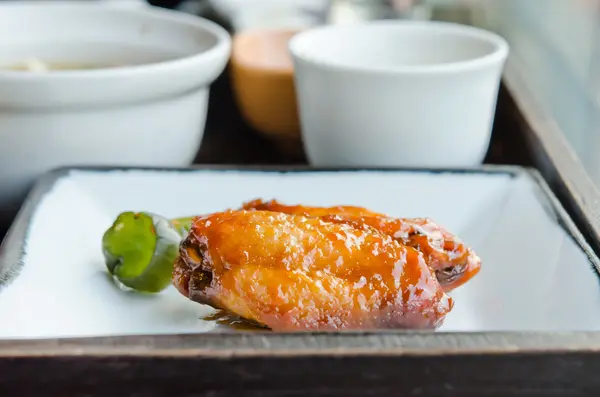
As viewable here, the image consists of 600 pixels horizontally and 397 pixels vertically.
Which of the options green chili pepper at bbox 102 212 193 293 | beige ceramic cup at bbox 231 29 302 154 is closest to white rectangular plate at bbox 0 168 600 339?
green chili pepper at bbox 102 212 193 293

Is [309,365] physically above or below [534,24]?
above

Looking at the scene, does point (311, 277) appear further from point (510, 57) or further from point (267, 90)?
point (510, 57)

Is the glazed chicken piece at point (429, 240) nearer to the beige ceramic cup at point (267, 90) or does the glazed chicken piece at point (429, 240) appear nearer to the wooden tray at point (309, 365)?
the wooden tray at point (309, 365)

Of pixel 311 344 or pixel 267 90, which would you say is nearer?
pixel 311 344

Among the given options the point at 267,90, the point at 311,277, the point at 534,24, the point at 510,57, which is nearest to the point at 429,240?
the point at 311,277

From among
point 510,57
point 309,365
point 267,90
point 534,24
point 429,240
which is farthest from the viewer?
point 534,24

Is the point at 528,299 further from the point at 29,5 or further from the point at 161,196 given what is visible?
the point at 29,5

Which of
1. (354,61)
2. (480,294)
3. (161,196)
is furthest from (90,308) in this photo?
(354,61)
